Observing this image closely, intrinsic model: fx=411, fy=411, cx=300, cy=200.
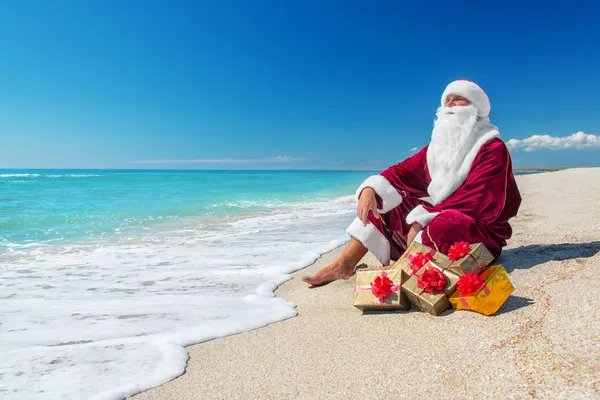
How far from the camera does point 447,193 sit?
276cm

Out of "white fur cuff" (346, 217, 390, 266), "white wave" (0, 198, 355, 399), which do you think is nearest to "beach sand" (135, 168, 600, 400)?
"white wave" (0, 198, 355, 399)

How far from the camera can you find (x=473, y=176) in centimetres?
266

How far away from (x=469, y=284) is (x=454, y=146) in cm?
108

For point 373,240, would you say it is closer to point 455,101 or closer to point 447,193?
point 447,193

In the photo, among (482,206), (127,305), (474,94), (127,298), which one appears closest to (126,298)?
(127,298)

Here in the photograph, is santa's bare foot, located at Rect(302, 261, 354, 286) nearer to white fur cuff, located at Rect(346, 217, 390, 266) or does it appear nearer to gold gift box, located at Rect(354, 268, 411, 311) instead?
white fur cuff, located at Rect(346, 217, 390, 266)

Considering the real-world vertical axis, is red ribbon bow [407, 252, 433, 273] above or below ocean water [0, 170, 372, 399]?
above

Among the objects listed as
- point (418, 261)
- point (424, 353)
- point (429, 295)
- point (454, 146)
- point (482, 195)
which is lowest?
point (424, 353)

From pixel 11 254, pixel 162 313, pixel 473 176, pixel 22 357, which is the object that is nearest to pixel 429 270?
pixel 473 176

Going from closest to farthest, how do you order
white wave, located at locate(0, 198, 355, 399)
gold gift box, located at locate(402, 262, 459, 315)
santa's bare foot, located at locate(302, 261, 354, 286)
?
1. white wave, located at locate(0, 198, 355, 399)
2. gold gift box, located at locate(402, 262, 459, 315)
3. santa's bare foot, located at locate(302, 261, 354, 286)

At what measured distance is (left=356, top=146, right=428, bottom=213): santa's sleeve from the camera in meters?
2.96

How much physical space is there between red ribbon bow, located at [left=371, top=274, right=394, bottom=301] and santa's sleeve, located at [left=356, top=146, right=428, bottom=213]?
0.82m

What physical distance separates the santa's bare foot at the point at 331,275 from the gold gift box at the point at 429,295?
2.98ft

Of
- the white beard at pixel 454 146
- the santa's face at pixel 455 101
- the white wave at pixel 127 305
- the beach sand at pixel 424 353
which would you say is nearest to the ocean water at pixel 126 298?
the white wave at pixel 127 305
